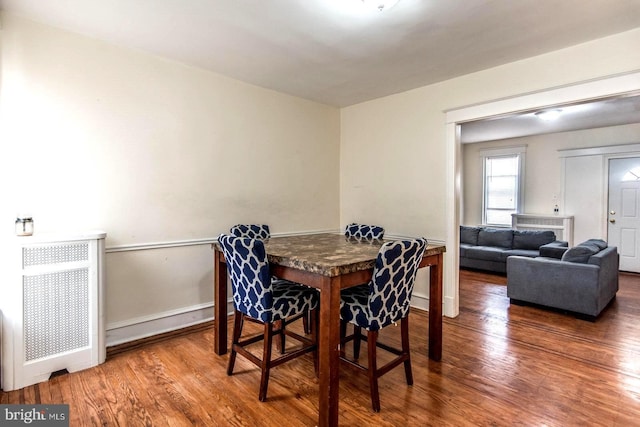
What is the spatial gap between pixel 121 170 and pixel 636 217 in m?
7.42

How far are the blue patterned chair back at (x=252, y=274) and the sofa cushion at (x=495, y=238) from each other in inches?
205

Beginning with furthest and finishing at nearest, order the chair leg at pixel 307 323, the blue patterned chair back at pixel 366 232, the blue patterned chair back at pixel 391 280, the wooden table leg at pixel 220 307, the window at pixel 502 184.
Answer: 1. the window at pixel 502 184
2. the blue patterned chair back at pixel 366 232
3. the chair leg at pixel 307 323
4. the wooden table leg at pixel 220 307
5. the blue patterned chair back at pixel 391 280

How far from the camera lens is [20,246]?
81.7 inches

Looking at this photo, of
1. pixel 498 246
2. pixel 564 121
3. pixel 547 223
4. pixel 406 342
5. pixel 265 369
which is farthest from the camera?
pixel 547 223

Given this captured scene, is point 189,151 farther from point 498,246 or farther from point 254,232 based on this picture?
point 498,246

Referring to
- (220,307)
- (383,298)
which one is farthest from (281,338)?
(383,298)

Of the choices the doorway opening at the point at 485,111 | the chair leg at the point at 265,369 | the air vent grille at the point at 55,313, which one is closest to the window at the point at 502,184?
the doorway opening at the point at 485,111

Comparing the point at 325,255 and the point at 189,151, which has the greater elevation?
the point at 189,151

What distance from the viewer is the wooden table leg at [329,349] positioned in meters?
1.71

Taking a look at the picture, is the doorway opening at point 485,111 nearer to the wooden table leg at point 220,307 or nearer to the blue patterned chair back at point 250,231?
the blue patterned chair back at point 250,231

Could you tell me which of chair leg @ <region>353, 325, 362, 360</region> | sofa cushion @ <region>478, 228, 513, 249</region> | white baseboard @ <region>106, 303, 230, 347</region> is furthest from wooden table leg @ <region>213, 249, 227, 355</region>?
sofa cushion @ <region>478, 228, 513, 249</region>

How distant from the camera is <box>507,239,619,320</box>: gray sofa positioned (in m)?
3.38

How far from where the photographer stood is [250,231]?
3.24m

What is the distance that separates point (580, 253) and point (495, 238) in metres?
2.37
